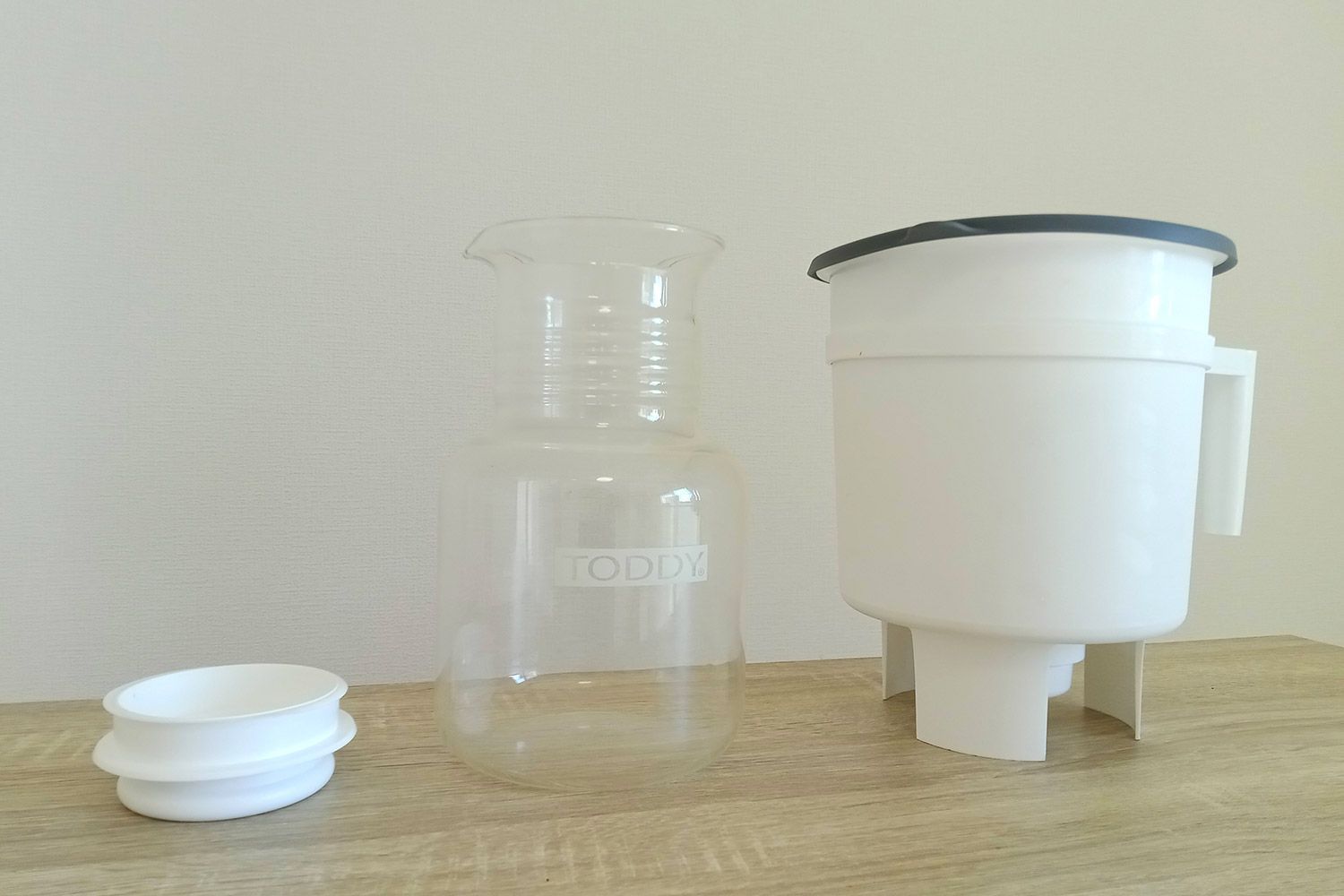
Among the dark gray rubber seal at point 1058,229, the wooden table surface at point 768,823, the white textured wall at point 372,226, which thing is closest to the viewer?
the wooden table surface at point 768,823

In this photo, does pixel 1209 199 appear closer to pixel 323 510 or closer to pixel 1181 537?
pixel 1181 537

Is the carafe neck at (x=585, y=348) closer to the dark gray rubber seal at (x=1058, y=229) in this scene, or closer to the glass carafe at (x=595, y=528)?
the glass carafe at (x=595, y=528)

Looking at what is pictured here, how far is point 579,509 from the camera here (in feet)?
1.85

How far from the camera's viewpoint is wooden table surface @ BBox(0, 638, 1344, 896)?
42 cm

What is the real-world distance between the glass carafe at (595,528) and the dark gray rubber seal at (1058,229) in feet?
0.42

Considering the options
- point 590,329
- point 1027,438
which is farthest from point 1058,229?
point 590,329

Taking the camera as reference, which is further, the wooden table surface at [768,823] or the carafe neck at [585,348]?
the carafe neck at [585,348]

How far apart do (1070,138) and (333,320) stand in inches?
29.0

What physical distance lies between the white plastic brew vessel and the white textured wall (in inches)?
11.5

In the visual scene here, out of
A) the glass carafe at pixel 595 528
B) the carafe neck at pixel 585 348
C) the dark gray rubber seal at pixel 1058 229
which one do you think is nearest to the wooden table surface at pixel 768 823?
the glass carafe at pixel 595 528

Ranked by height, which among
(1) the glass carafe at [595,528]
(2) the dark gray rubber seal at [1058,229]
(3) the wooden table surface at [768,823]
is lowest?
(3) the wooden table surface at [768,823]

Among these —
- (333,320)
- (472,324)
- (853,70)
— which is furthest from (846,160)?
(333,320)

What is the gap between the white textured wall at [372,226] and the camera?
714 millimetres

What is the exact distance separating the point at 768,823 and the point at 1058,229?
0.36 m
